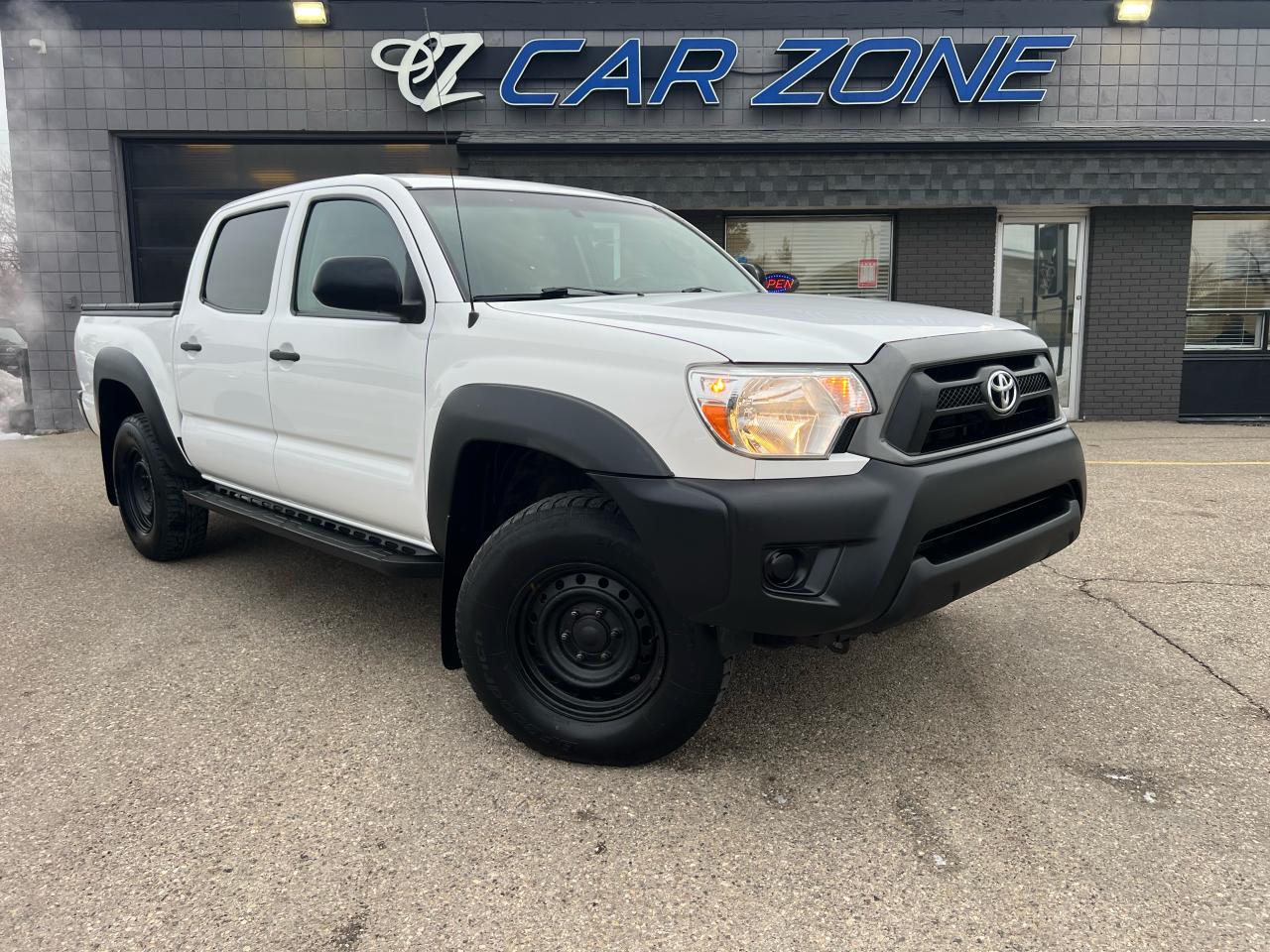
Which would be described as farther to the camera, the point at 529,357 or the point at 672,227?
the point at 672,227

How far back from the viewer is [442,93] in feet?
34.5

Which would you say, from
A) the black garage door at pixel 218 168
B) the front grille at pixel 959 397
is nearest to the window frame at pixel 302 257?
the front grille at pixel 959 397

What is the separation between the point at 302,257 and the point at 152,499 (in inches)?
81.1

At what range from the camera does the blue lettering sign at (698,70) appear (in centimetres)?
1051

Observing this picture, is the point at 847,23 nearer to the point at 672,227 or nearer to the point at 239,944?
the point at 672,227

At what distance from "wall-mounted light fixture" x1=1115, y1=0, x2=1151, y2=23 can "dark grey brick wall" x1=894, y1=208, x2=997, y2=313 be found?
255cm

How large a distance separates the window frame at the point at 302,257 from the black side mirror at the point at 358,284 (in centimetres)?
12

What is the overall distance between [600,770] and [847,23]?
10.1 metres

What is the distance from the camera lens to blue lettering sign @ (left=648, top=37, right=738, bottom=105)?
1051cm

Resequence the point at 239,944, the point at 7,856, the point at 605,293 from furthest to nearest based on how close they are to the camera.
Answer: the point at 605,293 < the point at 7,856 < the point at 239,944

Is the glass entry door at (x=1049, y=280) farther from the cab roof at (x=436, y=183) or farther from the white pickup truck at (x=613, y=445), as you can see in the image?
the white pickup truck at (x=613, y=445)

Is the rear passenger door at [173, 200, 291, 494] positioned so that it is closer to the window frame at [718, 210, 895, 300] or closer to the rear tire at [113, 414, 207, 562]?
the rear tire at [113, 414, 207, 562]

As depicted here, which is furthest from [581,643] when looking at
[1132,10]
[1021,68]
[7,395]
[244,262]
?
[7,395]

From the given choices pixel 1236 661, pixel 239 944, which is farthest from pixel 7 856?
pixel 1236 661
